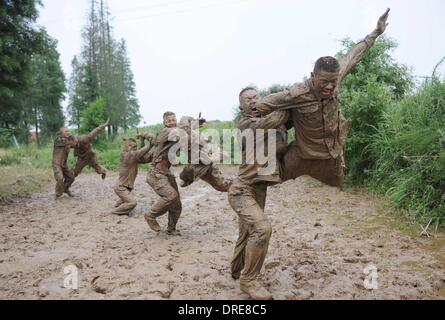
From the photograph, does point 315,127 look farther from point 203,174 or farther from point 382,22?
point 203,174

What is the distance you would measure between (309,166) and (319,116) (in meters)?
0.63

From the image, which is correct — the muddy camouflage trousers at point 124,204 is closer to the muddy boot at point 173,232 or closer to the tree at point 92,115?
the muddy boot at point 173,232

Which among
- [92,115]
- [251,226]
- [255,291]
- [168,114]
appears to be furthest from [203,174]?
[92,115]

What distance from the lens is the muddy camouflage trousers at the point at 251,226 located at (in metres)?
4.19

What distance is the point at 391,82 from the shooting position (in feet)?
39.6

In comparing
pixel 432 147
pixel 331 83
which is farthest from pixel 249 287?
pixel 432 147

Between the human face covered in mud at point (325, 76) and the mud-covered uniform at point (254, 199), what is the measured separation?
39 cm

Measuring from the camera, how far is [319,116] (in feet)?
13.5

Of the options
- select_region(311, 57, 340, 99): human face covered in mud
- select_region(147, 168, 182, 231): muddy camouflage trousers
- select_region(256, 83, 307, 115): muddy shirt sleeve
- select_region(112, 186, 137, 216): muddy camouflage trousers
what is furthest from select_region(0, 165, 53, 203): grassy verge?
select_region(311, 57, 340, 99): human face covered in mud

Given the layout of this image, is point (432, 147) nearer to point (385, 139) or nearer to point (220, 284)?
point (385, 139)

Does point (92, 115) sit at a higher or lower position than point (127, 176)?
higher

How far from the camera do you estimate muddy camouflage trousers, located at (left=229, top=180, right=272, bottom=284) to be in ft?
13.8

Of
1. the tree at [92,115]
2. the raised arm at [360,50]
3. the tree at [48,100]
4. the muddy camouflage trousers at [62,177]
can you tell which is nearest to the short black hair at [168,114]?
the raised arm at [360,50]

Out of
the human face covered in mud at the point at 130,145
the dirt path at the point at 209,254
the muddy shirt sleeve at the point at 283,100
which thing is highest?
the muddy shirt sleeve at the point at 283,100
